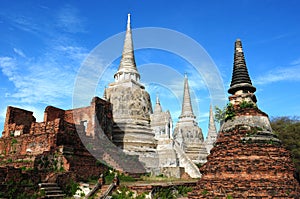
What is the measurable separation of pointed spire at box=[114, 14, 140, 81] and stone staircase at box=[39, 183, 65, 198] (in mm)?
19555

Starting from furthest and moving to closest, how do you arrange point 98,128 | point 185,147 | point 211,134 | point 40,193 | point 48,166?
point 211,134 → point 185,147 → point 98,128 → point 48,166 → point 40,193

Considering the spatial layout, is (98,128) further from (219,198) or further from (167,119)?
(219,198)

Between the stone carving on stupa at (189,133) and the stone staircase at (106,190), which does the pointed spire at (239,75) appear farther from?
the stone carving on stupa at (189,133)

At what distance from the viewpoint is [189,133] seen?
3950cm

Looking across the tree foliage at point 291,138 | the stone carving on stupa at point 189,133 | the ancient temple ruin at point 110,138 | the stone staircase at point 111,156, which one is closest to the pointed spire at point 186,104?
the stone carving on stupa at point 189,133

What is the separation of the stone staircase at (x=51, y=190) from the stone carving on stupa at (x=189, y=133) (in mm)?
23697

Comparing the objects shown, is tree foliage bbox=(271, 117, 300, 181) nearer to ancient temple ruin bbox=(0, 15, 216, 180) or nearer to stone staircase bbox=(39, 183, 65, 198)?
ancient temple ruin bbox=(0, 15, 216, 180)

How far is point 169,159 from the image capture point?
81.0 feet

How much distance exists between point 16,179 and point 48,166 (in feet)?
8.82

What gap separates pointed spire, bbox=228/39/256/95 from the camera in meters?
12.6

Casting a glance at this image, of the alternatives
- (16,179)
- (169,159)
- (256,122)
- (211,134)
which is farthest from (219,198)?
(211,134)

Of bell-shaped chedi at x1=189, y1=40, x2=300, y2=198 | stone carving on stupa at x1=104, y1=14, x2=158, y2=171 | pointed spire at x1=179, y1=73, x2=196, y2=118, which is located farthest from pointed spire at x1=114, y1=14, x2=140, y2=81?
bell-shaped chedi at x1=189, y1=40, x2=300, y2=198

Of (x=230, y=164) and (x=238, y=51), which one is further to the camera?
(x=238, y=51)

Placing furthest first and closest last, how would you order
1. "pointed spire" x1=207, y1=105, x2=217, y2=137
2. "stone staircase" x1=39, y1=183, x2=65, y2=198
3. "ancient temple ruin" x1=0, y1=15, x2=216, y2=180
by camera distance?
"pointed spire" x1=207, y1=105, x2=217, y2=137 < "ancient temple ruin" x1=0, y1=15, x2=216, y2=180 < "stone staircase" x1=39, y1=183, x2=65, y2=198
